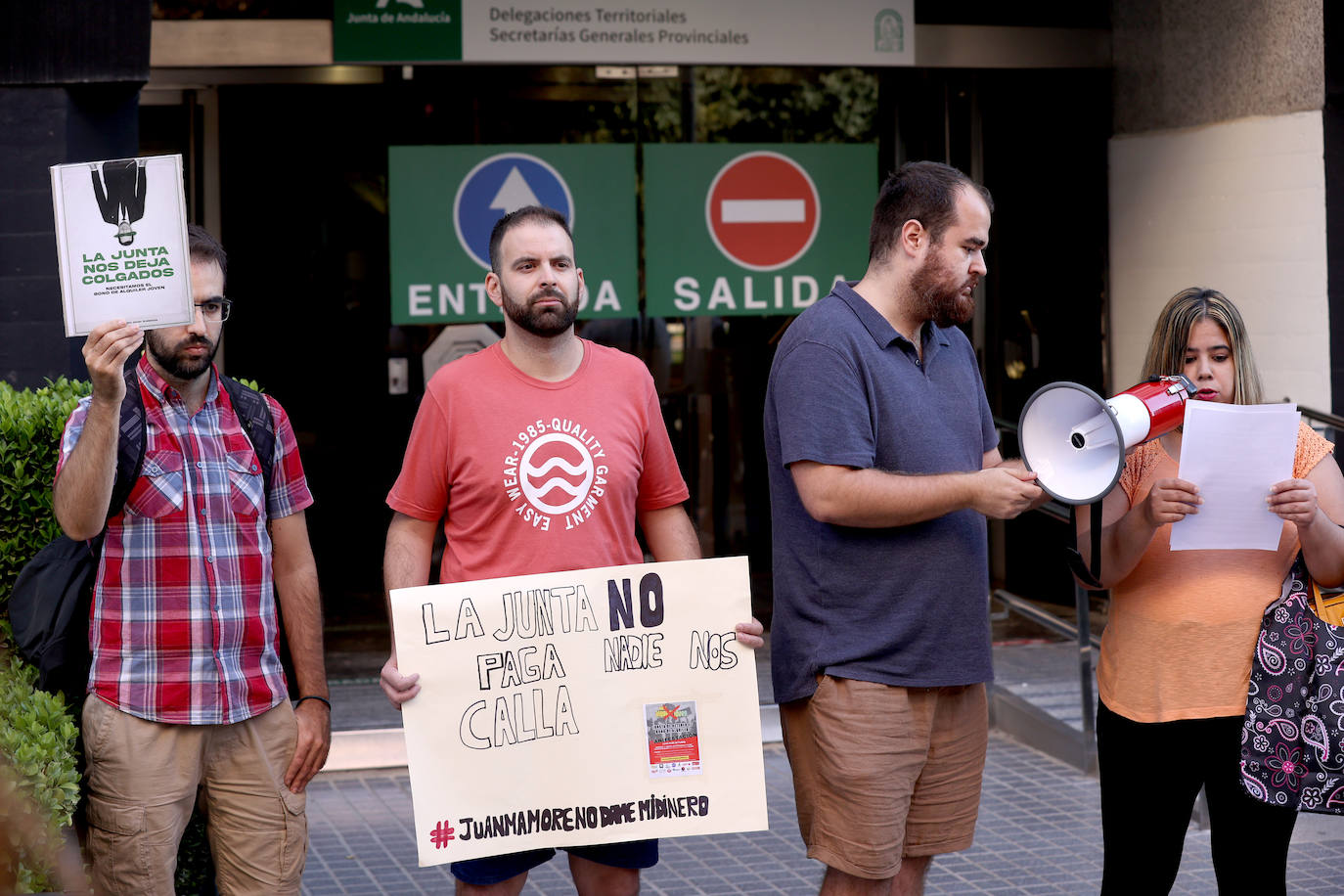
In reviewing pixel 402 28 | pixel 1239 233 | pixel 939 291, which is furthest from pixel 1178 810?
pixel 402 28

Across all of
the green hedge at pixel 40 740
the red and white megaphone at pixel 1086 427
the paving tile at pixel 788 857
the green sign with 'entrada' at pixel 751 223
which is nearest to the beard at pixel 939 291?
the red and white megaphone at pixel 1086 427

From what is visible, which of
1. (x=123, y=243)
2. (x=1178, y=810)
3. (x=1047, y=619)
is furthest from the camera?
(x=1047, y=619)

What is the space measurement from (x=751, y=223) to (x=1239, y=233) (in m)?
2.44

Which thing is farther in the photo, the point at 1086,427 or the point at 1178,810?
the point at 1178,810

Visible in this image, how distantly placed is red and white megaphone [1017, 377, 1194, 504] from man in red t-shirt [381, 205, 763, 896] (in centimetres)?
75

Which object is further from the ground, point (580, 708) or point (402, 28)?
point (402, 28)

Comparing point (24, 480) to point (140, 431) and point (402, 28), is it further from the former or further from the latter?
point (402, 28)

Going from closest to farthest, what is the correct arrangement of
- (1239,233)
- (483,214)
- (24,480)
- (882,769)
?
(882,769), (24,480), (1239,233), (483,214)

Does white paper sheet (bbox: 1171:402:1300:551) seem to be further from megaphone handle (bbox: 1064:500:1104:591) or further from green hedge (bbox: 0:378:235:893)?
green hedge (bbox: 0:378:235:893)

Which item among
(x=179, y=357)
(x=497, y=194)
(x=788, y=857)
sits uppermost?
(x=497, y=194)

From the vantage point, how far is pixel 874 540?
3.46 m

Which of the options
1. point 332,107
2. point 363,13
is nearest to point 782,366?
point 363,13

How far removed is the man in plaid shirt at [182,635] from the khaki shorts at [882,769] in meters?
1.26

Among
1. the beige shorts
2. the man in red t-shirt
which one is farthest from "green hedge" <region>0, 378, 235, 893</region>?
the man in red t-shirt
